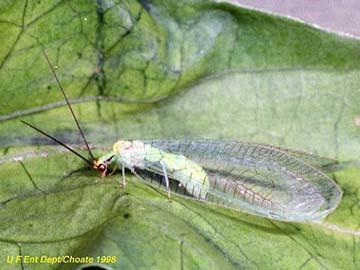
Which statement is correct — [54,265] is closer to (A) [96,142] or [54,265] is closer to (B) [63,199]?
(B) [63,199]

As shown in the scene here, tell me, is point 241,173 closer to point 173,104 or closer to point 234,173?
point 234,173

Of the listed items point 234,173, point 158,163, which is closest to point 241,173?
point 234,173

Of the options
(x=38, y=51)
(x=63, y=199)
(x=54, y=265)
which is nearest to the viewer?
(x=54, y=265)

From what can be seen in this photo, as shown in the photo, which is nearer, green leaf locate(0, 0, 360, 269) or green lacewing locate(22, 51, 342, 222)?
green leaf locate(0, 0, 360, 269)

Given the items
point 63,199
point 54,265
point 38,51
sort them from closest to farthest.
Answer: point 54,265
point 63,199
point 38,51

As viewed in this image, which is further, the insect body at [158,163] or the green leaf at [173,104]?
the insect body at [158,163]

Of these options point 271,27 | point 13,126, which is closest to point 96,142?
point 13,126
